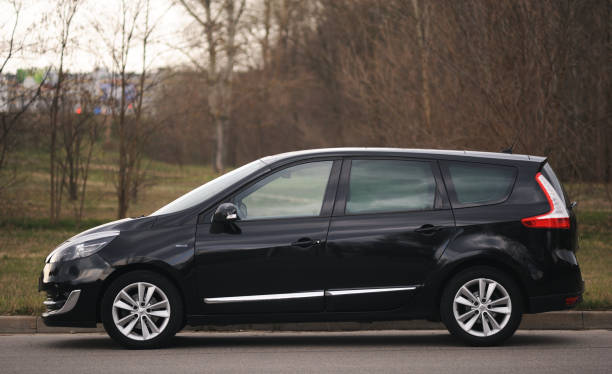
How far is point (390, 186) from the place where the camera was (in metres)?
8.12

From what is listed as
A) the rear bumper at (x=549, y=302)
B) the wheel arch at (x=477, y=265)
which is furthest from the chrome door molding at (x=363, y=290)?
the rear bumper at (x=549, y=302)

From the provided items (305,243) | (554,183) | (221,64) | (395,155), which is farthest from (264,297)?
(221,64)

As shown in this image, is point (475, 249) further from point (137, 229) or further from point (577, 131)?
point (577, 131)

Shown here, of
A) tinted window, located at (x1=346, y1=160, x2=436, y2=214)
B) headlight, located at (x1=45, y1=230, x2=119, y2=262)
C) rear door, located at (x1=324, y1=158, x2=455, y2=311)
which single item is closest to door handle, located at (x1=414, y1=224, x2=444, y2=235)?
rear door, located at (x1=324, y1=158, x2=455, y2=311)

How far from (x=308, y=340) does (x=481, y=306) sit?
1671 millimetres

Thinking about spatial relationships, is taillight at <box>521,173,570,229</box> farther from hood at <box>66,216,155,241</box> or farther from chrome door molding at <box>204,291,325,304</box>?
hood at <box>66,216,155,241</box>

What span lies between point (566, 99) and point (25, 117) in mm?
12009

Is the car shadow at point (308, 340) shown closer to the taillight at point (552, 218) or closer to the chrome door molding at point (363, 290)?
the chrome door molding at point (363, 290)

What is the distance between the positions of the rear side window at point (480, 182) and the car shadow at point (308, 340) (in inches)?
50.2

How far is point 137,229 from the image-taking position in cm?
796

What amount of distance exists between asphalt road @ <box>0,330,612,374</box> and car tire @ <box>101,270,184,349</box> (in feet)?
0.47

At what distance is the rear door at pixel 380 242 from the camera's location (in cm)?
790

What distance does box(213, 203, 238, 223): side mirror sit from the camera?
775cm

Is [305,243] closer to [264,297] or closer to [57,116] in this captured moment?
[264,297]
